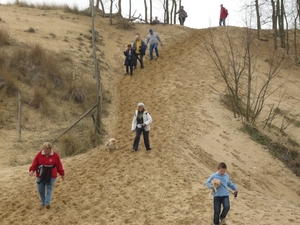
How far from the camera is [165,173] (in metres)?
10.6

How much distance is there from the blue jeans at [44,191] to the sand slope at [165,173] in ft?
0.76

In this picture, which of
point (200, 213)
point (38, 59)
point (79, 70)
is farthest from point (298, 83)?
point (200, 213)

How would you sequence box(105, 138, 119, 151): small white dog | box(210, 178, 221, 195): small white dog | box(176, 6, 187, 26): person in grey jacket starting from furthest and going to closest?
box(176, 6, 187, 26): person in grey jacket
box(105, 138, 119, 151): small white dog
box(210, 178, 221, 195): small white dog

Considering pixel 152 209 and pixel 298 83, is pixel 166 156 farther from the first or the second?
pixel 298 83

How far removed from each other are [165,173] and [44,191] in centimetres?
294

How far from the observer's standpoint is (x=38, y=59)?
64.4 ft

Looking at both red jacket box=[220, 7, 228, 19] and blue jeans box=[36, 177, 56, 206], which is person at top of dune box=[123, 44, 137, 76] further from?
blue jeans box=[36, 177, 56, 206]

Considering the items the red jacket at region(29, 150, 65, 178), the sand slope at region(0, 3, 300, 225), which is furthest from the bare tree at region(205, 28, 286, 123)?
the red jacket at region(29, 150, 65, 178)

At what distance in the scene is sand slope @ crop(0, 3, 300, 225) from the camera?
29.0 feet

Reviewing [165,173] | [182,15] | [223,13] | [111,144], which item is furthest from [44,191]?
[182,15]

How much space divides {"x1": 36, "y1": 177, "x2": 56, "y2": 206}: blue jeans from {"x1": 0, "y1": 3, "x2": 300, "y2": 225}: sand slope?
0.23 meters

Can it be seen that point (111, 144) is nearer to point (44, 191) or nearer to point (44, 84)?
point (44, 191)

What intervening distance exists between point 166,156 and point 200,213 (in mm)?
3113

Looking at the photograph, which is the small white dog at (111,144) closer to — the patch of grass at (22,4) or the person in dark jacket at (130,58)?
the person in dark jacket at (130,58)
